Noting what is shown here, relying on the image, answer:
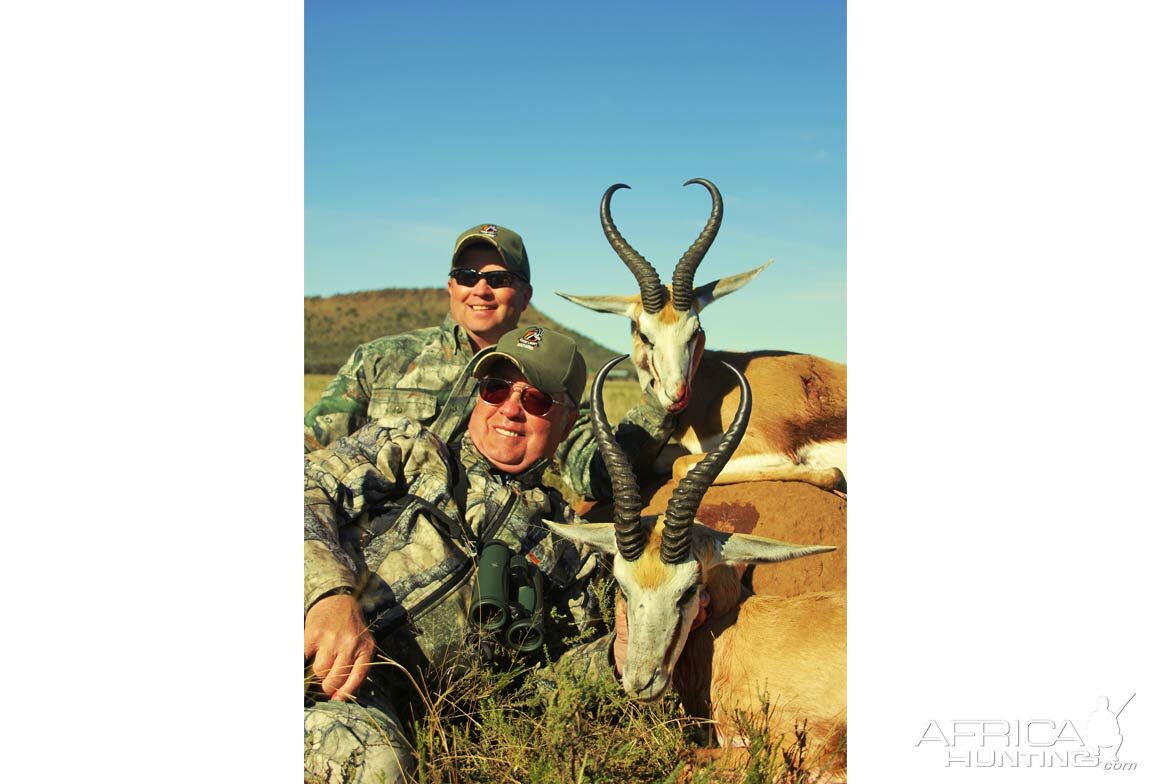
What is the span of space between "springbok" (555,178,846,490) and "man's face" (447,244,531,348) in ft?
2.79

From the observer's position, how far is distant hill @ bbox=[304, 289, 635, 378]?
9.51 meters

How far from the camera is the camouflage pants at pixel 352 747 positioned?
141 inches

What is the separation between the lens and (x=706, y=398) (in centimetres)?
689

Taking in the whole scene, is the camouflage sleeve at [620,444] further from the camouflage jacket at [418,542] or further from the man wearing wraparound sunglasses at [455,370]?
the camouflage jacket at [418,542]

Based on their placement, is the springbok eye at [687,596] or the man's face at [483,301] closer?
the springbok eye at [687,596]

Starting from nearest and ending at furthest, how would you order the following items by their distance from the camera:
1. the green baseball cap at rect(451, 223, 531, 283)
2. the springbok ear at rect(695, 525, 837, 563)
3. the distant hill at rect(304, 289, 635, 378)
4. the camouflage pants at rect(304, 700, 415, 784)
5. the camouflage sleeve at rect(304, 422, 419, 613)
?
the camouflage pants at rect(304, 700, 415, 784), the camouflage sleeve at rect(304, 422, 419, 613), the springbok ear at rect(695, 525, 837, 563), the green baseball cap at rect(451, 223, 531, 283), the distant hill at rect(304, 289, 635, 378)

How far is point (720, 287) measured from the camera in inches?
282

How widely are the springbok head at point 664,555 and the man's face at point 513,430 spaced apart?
446mm

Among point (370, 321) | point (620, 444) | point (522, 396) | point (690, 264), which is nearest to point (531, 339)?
point (522, 396)

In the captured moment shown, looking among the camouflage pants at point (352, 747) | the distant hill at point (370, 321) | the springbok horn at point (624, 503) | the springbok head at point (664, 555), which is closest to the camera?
the camouflage pants at point (352, 747)

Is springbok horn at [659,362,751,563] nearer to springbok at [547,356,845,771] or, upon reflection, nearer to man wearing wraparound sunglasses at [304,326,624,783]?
springbok at [547,356,845,771]

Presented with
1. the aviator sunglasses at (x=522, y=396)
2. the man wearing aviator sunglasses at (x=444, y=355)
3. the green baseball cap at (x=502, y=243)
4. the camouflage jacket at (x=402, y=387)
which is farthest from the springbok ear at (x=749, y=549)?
the green baseball cap at (x=502, y=243)

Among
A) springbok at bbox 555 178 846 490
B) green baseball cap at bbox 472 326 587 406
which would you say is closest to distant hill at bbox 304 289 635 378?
springbok at bbox 555 178 846 490
